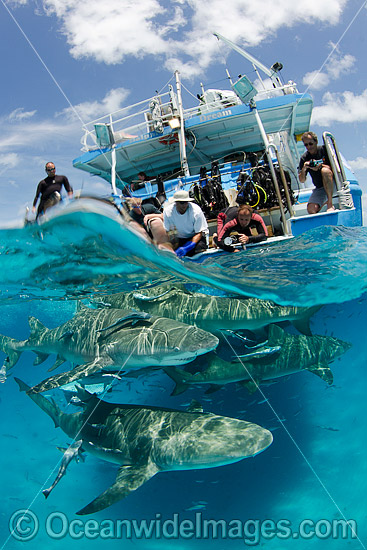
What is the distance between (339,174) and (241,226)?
2783 millimetres

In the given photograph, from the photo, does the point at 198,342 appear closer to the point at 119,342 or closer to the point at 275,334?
the point at 119,342

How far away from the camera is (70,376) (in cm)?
637

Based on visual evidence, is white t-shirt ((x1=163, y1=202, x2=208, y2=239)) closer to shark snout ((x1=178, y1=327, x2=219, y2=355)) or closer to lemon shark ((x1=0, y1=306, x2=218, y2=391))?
lemon shark ((x1=0, y1=306, x2=218, y2=391))

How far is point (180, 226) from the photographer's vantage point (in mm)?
8195

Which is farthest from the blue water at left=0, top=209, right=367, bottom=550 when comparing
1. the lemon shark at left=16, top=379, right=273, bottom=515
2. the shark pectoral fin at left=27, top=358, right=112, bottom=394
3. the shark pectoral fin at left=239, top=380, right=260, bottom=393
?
the shark pectoral fin at left=27, top=358, right=112, bottom=394

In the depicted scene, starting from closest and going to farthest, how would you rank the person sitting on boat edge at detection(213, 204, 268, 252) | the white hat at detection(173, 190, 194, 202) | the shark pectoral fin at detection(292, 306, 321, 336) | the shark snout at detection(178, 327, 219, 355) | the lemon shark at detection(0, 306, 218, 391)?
the shark snout at detection(178, 327, 219, 355)
the lemon shark at detection(0, 306, 218, 391)
the white hat at detection(173, 190, 194, 202)
the shark pectoral fin at detection(292, 306, 321, 336)
the person sitting on boat edge at detection(213, 204, 268, 252)

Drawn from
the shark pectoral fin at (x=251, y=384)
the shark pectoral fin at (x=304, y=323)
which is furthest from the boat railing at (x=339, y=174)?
the shark pectoral fin at (x=251, y=384)

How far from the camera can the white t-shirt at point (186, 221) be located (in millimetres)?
8094

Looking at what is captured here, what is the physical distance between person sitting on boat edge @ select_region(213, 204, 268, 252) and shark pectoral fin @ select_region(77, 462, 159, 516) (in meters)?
4.84

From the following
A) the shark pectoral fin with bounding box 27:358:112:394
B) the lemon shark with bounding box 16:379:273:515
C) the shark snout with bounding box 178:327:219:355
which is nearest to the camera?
the lemon shark with bounding box 16:379:273:515

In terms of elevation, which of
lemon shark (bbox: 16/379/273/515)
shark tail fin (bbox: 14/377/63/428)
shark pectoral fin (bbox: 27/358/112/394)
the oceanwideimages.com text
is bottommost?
the oceanwideimages.com text

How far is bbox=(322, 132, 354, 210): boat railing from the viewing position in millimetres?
9031

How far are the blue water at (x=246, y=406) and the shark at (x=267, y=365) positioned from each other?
0.90 m

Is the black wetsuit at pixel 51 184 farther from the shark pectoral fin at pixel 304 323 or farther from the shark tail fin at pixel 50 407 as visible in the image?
the shark pectoral fin at pixel 304 323
